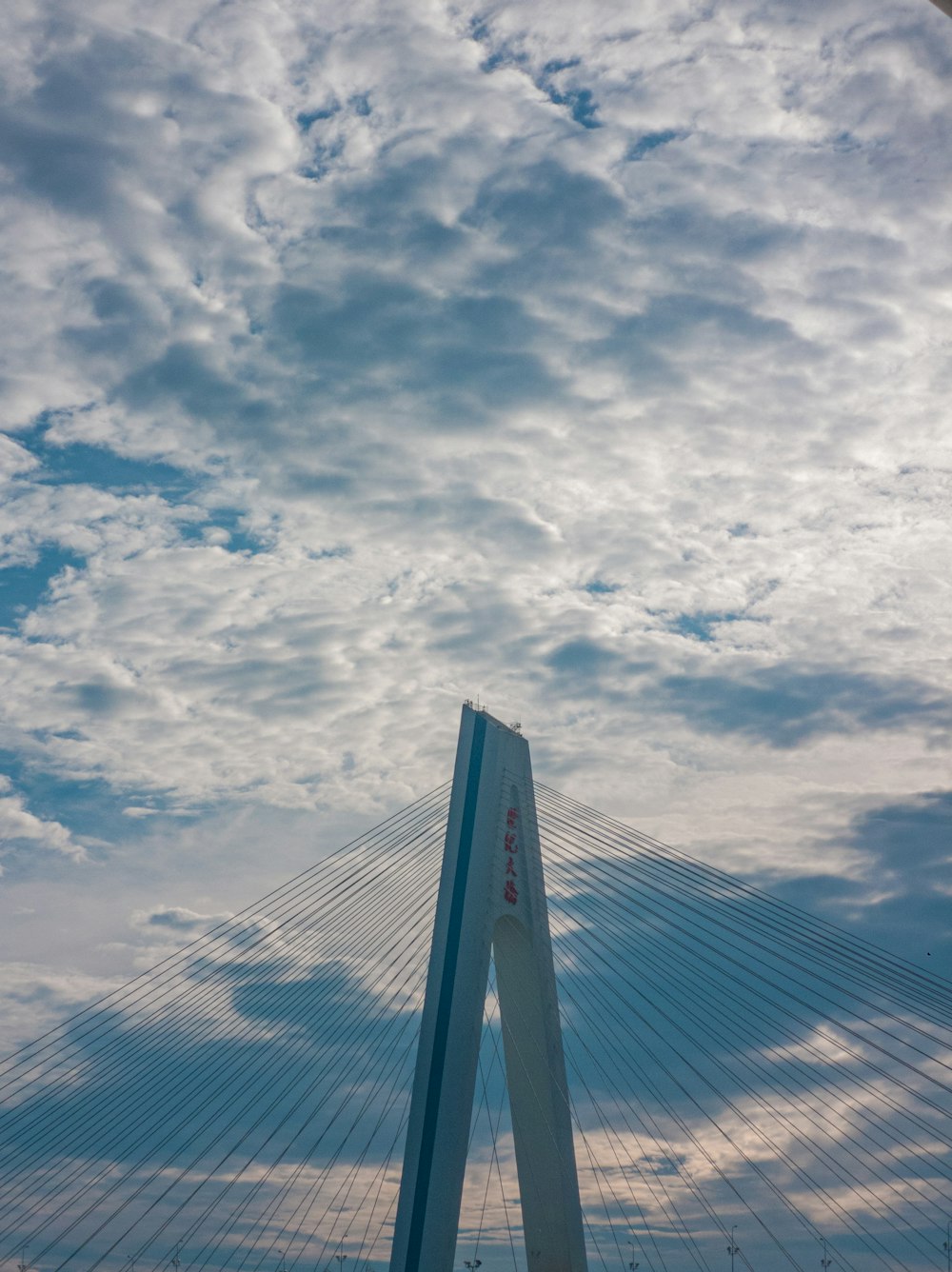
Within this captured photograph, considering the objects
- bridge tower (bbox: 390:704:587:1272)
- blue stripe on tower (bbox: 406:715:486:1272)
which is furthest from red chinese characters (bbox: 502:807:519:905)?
blue stripe on tower (bbox: 406:715:486:1272)

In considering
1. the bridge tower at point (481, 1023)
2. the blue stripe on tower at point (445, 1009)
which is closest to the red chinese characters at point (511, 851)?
the bridge tower at point (481, 1023)

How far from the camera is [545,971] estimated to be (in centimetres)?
2764

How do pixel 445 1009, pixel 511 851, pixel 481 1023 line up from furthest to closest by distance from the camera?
pixel 511 851, pixel 481 1023, pixel 445 1009

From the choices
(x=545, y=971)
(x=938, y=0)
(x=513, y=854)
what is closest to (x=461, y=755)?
(x=513, y=854)

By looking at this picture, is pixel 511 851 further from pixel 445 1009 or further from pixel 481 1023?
pixel 445 1009

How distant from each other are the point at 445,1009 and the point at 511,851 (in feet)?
13.8

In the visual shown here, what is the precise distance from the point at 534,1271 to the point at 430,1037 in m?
5.48

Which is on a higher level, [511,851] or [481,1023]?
[511,851]

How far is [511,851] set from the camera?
28.4m

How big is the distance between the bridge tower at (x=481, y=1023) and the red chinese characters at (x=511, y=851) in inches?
1.4

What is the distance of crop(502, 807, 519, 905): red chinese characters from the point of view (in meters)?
27.8

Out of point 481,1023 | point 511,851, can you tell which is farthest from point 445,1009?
point 511,851

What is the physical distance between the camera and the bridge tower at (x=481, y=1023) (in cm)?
2441

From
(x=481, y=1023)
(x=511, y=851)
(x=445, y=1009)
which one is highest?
(x=511, y=851)
